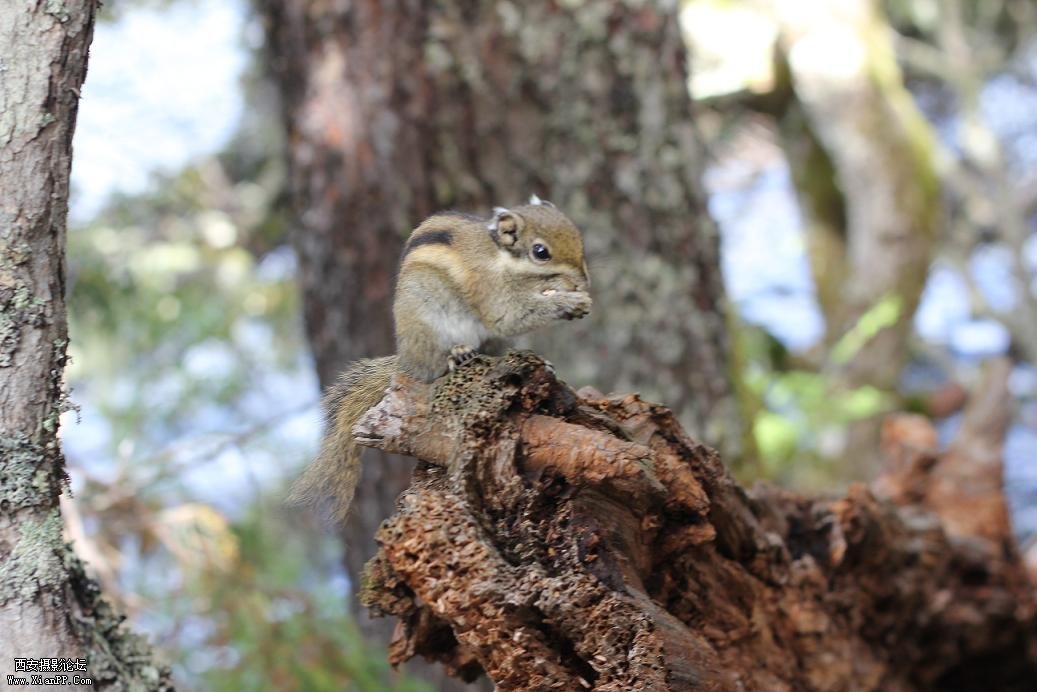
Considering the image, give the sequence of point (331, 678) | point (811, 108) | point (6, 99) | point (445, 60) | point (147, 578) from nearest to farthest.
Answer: point (6, 99) → point (331, 678) → point (445, 60) → point (147, 578) → point (811, 108)

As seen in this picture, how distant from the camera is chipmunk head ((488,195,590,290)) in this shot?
9.29 feet

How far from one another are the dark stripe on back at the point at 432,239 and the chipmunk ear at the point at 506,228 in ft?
0.36

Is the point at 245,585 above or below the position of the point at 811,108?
below

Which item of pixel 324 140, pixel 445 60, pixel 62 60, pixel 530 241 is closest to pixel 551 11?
pixel 445 60

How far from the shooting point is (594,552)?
2.25m

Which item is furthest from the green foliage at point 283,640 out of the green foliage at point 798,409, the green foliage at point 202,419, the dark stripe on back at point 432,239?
the green foliage at point 798,409

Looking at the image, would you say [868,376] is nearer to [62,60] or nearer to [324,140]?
[324,140]

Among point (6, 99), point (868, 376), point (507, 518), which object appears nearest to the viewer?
point (6, 99)

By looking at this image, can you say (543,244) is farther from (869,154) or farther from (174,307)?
(869,154)

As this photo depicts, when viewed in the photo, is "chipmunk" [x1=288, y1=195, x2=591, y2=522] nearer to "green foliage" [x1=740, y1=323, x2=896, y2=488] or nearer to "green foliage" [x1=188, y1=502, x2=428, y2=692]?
"green foliage" [x1=188, y1=502, x2=428, y2=692]

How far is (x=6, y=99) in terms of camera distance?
6.22 ft

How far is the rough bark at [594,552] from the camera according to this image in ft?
7.05

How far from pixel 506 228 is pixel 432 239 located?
0.62 feet

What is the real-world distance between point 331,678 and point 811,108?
4692 millimetres
